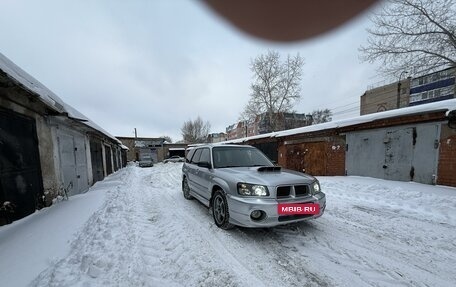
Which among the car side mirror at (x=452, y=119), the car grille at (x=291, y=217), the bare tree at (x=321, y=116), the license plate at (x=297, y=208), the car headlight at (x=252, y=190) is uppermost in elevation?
the bare tree at (x=321, y=116)

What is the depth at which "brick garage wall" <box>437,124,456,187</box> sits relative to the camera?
21.5 feet

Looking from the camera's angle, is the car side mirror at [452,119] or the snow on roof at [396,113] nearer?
the car side mirror at [452,119]

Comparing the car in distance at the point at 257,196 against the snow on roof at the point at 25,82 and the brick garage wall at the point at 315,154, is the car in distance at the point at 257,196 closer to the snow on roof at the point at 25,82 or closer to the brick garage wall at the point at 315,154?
the snow on roof at the point at 25,82

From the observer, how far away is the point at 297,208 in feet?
11.2

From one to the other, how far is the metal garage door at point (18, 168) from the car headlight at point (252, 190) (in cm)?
408

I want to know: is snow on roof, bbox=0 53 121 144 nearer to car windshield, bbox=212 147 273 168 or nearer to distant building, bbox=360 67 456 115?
car windshield, bbox=212 147 273 168

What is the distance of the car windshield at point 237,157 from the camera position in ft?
15.9

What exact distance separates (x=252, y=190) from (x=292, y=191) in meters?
0.68

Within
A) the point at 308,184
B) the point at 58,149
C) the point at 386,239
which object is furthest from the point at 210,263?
the point at 58,149

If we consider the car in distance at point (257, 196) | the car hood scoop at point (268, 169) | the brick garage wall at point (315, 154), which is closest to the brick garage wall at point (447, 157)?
the brick garage wall at point (315, 154)

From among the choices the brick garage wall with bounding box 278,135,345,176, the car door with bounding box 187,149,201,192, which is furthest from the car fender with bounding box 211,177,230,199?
the brick garage wall with bounding box 278,135,345,176

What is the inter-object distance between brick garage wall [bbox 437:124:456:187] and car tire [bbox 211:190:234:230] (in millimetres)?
7440

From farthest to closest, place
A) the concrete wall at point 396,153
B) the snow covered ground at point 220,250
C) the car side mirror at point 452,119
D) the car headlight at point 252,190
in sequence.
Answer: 1. the concrete wall at point 396,153
2. the car side mirror at point 452,119
3. the car headlight at point 252,190
4. the snow covered ground at point 220,250

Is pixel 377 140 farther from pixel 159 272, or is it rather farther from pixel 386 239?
pixel 159 272
